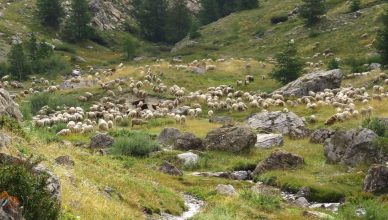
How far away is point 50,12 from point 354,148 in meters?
90.6

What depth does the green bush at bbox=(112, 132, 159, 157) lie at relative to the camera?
3341 cm

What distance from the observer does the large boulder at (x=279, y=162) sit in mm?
30359

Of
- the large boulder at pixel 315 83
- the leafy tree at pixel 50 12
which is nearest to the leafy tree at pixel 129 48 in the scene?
the leafy tree at pixel 50 12

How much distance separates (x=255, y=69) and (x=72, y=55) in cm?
3750

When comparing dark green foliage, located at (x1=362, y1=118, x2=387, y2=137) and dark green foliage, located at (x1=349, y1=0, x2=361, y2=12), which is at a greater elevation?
dark green foliage, located at (x1=349, y1=0, x2=361, y2=12)

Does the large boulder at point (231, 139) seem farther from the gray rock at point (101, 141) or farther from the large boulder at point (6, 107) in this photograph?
the large boulder at point (6, 107)

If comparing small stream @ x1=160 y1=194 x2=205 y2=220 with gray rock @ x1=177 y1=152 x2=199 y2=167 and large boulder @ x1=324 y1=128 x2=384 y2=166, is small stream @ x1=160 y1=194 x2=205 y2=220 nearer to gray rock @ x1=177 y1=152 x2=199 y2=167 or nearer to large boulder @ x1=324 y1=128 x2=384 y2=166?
gray rock @ x1=177 y1=152 x2=199 y2=167

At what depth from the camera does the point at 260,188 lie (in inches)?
Result: 1059

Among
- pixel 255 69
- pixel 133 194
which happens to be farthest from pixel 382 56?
pixel 133 194

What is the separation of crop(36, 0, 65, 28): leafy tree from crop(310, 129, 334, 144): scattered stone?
84.0 metres

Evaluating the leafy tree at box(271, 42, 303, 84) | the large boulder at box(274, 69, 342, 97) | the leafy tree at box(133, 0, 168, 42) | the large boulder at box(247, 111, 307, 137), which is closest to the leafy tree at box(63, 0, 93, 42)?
the leafy tree at box(133, 0, 168, 42)

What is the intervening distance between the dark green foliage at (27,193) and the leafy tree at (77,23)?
9790 centimetres

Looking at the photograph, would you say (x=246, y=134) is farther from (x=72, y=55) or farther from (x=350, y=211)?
(x=72, y=55)

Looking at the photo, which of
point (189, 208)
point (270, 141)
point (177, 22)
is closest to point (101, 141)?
point (270, 141)
